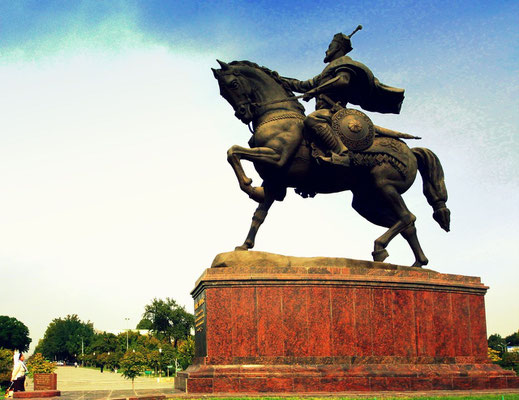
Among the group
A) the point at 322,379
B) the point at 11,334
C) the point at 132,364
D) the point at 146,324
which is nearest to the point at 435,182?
the point at 322,379

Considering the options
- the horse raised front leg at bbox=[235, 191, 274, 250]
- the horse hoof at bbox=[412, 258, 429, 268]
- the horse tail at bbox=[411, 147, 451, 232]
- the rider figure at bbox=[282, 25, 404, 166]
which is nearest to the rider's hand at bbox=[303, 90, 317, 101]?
the rider figure at bbox=[282, 25, 404, 166]

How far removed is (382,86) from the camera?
1443 centimetres

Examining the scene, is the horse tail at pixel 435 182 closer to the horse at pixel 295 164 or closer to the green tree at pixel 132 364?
the horse at pixel 295 164

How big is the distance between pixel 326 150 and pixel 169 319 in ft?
190

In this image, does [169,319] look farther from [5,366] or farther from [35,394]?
[35,394]

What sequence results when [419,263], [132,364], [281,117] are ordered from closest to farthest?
[281,117] → [419,263] → [132,364]

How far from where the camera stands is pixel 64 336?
136 meters

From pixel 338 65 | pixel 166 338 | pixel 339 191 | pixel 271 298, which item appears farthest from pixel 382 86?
pixel 166 338

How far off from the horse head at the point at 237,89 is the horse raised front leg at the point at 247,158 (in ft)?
3.76

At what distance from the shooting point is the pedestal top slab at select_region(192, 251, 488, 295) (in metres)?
11.5

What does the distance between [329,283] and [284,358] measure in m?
1.59

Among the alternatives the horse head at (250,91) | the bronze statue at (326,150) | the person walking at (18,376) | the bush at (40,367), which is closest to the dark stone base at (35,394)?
the person walking at (18,376)

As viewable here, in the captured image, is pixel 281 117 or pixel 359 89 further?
pixel 359 89

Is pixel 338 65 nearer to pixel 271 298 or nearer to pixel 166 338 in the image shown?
pixel 271 298
